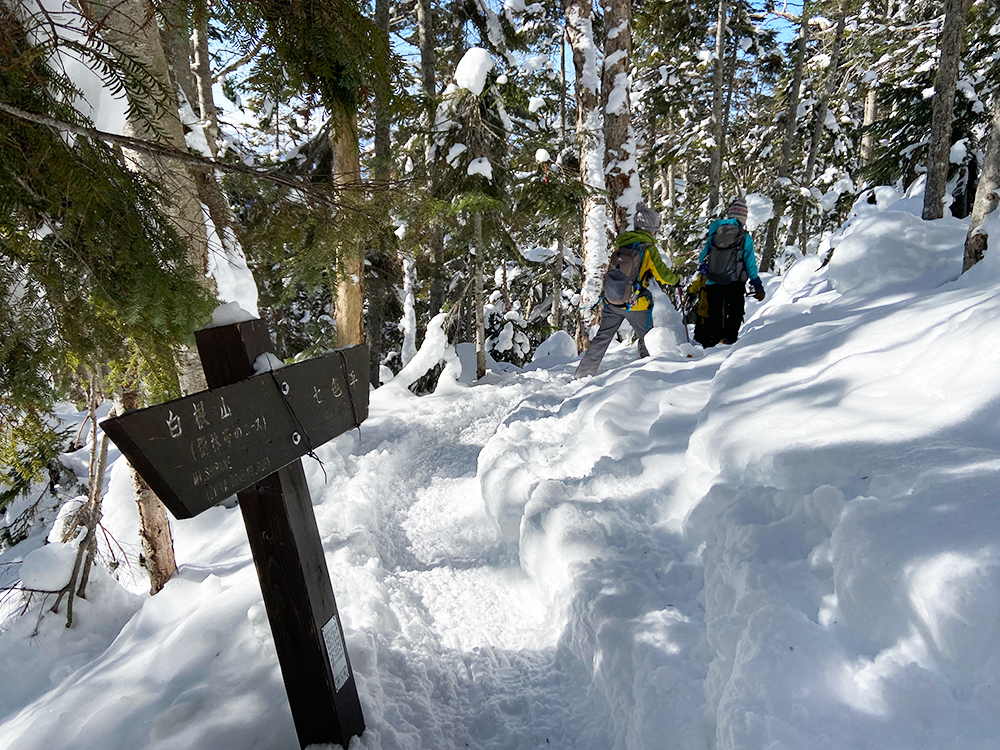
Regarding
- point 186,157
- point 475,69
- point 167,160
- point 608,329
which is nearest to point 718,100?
point 475,69

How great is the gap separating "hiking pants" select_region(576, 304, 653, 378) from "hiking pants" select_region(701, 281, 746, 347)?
949 mm

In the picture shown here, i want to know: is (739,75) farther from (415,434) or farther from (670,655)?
(670,655)

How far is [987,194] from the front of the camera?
4.29m

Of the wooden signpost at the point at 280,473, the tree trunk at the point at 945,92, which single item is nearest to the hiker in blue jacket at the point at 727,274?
the tree trunk at the point at 945,92

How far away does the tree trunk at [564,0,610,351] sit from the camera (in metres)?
7.25

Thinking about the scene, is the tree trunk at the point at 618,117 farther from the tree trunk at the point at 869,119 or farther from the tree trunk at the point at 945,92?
the tree trunk at the point at 869,119

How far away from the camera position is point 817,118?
1470 cm

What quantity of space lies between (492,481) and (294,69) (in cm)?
318

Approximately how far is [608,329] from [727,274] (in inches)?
66.8

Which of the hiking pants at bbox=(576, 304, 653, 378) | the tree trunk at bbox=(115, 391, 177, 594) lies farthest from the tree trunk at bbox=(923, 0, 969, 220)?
the tree trunk at bbox=(115, 391, 177, 594)

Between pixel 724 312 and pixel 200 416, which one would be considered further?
pixel 724 312

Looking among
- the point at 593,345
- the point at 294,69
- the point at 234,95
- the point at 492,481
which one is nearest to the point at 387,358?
the point at 234,95

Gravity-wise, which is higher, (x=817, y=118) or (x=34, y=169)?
(x=817, y=118)

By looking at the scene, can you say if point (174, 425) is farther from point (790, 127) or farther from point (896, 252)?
point (790, 127)
